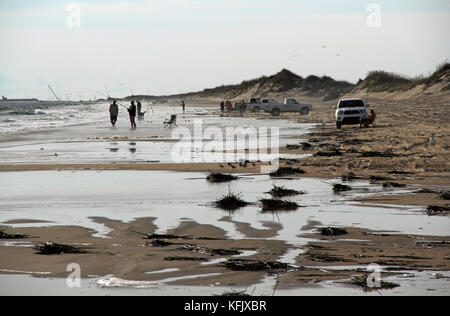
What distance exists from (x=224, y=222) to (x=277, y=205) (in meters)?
1.54

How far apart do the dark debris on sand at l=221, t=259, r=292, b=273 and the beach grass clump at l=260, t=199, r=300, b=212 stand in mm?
3898

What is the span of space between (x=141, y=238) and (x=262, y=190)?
16.8 feet

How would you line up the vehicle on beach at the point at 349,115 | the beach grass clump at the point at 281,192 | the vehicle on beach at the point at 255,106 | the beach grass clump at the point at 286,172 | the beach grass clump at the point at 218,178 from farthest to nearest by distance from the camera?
the vehicle on beach at the point at 255,106 < the vehicle on beach at the point at 349,115 < the beach grass clump at the point at 286,172 < the beach grass clump at the point at 218,178 < the beach grass clump at the point at 281,192

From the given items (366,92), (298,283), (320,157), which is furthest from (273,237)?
(366,92)

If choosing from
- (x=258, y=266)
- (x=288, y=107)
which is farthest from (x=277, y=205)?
(x=288, y=107)

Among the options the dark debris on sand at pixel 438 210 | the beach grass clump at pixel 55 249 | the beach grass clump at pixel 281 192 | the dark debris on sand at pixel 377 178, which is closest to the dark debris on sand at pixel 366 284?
the beach grass clump at pixel 55 249

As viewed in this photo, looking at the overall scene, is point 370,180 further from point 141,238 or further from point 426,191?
point 141,238

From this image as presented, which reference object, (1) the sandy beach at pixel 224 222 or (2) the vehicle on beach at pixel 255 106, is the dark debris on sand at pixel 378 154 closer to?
(1) the sandy beach at pixel 224 222

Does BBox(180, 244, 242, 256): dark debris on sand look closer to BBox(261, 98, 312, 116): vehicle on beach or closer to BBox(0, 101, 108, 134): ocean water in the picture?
BBox(0, 101, 108, 134): ocean water

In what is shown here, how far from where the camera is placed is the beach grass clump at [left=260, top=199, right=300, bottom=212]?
11.3 metres

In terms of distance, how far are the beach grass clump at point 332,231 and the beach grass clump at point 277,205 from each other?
207 centimetres

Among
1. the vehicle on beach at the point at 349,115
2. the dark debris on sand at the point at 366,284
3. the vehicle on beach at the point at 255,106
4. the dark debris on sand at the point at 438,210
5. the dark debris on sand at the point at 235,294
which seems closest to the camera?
the dark debris on sand at the point at 235,294

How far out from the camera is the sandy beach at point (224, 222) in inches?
281
